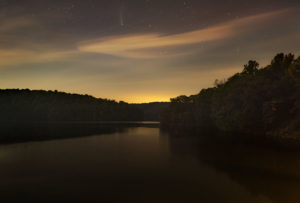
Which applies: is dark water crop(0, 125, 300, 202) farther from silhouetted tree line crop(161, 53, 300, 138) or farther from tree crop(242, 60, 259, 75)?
tree crop(242, 60, 259, 75)

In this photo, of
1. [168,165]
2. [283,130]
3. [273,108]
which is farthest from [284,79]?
[168,165]

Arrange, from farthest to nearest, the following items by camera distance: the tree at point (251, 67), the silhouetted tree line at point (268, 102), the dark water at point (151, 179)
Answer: the tree at point (251, 67) < the silhouetted tree line at point (268, 102) < the dark water at point (151, 179)

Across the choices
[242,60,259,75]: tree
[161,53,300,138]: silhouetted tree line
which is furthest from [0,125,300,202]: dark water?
[242,60,259,75]: tree

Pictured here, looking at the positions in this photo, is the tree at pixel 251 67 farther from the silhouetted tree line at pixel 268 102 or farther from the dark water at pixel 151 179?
the dark water at pixel 151 179

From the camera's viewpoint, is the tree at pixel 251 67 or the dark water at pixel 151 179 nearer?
the dark water at pixel 151 179

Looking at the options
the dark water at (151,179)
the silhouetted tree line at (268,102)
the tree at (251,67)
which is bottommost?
the dark water at (151,179)

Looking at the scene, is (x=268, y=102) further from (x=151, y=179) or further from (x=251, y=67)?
(x=151, y=179)

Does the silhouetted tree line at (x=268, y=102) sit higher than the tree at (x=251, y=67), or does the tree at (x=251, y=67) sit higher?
the tree at (x=251, y=67)

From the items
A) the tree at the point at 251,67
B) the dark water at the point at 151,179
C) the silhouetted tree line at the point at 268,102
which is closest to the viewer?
the dark water at the point at 151,179

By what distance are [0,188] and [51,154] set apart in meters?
17.0

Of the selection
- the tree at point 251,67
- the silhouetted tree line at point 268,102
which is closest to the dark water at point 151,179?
the silhouetted tree line at point 268,102

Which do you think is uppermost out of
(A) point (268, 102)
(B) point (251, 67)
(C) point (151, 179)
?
(B) point (251, 67)

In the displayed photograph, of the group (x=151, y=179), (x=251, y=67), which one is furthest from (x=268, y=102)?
(x=151, y=179)

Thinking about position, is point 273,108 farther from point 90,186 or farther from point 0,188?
point 0,188
